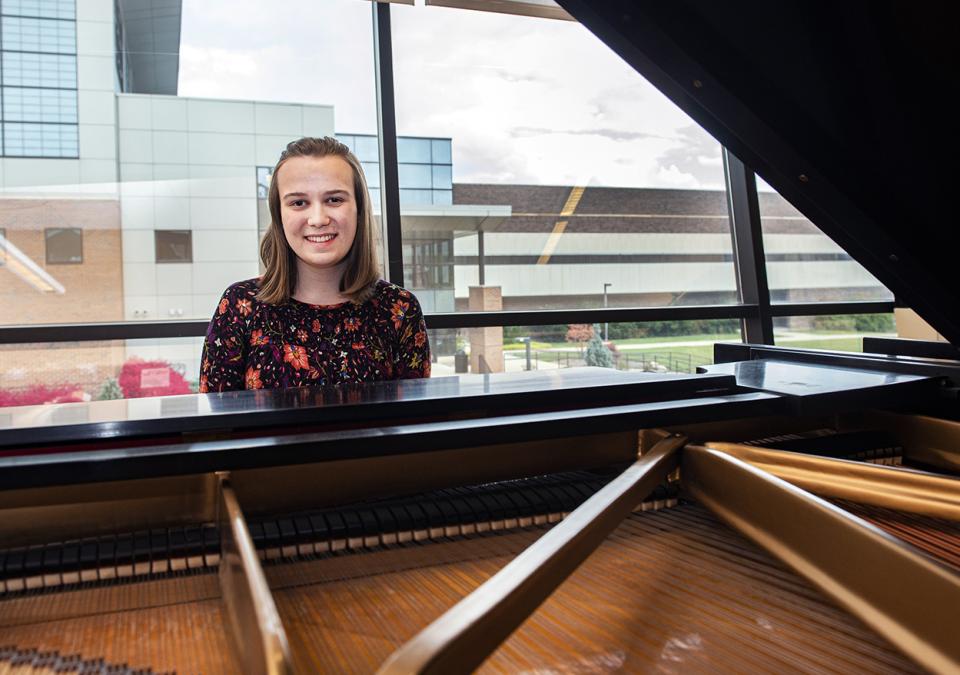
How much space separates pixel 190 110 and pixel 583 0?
317 centimetres

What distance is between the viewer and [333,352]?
219cm

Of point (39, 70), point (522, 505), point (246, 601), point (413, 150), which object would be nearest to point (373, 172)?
point (413, 150)

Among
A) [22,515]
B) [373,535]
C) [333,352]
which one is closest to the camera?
[22,515]

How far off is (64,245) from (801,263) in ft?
14.6

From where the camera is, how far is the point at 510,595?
0.68 meters

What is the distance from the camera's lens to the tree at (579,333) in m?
4.54

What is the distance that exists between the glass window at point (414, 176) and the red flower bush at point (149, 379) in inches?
61.0

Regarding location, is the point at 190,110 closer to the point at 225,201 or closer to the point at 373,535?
the point at 225,201

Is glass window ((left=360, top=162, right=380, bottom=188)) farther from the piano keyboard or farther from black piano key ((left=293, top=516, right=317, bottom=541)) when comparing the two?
black piano key ((left=293, top=516, right=317, bottom=541))

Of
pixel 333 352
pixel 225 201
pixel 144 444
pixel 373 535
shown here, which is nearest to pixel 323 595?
pixel 373 535

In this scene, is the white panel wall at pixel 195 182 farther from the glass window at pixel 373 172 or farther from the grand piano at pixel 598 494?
the grand piano at pixel 598 494

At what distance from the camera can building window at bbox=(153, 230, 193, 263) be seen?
12.8ft

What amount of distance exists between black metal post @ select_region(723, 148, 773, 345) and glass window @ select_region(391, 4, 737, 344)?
80mm

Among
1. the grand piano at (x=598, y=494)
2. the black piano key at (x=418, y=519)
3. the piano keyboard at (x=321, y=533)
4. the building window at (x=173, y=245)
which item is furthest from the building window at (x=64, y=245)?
the black piano key at (x=418, y=519)
